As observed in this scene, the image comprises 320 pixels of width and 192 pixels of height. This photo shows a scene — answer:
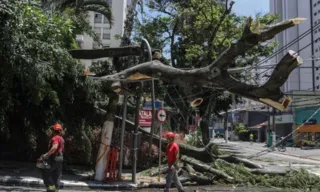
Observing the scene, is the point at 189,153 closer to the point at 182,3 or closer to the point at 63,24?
the point at 63,24

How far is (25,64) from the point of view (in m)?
12.5

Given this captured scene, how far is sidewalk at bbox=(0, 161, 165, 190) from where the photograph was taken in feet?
43.1

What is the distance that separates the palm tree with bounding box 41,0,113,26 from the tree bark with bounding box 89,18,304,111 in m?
6.69

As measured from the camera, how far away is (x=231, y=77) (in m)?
12.0

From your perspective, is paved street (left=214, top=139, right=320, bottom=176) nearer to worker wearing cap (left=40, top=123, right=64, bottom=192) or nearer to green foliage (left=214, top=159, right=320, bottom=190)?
green foliage (left=214, top=159, right=320, bottom=190)

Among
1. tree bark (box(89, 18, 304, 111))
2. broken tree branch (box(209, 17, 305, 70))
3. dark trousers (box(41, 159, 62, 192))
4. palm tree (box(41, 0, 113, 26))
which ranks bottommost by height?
dark trousers (box(41, 159, 62, 192))

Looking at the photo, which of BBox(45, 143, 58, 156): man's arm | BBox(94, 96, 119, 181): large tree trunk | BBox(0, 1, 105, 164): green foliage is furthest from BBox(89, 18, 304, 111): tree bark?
BBox(45, 143, 58, 156): man's arm

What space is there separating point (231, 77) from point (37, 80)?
567 cm

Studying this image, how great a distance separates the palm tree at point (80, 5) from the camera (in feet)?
63.1

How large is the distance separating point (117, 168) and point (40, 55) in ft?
17.2

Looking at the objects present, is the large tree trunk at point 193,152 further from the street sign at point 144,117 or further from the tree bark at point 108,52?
the tree bark at point 108,52

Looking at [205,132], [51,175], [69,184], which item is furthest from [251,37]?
[205,132]

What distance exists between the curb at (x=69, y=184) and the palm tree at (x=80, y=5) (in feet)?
28.2

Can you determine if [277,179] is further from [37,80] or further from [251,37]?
[37,80]
